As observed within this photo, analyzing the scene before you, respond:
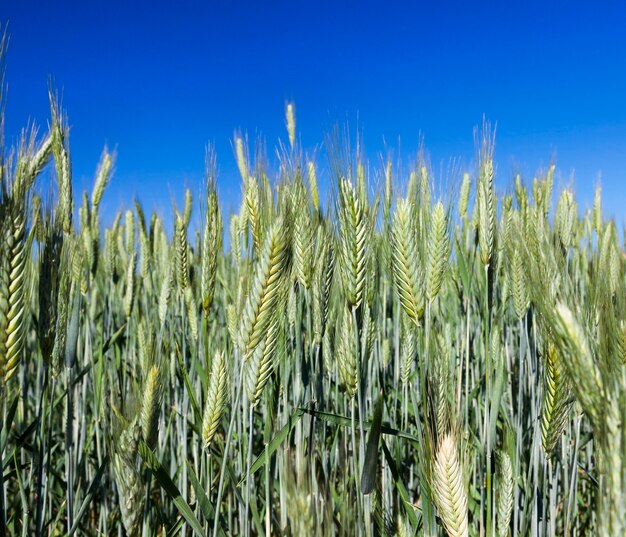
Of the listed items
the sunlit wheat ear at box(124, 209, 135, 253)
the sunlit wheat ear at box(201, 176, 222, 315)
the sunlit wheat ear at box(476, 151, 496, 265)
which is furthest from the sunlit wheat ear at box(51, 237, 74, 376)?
the sunlit wheat ear at box(124, 209, 135, 253)

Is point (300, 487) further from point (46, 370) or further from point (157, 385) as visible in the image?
point (46, 370)

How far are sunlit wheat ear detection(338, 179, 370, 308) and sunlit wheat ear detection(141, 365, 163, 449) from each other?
18.7 inches

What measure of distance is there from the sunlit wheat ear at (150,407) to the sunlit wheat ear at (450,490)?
1.99ft

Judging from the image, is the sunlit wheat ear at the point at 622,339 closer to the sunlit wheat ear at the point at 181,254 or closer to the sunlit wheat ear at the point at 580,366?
the sunlit wheat ear at the point at 580,366

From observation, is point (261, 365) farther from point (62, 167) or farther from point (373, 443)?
point (62, 167)

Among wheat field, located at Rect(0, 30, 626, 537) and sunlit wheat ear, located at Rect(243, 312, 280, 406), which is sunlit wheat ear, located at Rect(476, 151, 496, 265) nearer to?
wheat field, located at Rect(0, 30, 626, 537)

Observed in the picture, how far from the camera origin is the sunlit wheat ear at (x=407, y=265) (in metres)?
1.20

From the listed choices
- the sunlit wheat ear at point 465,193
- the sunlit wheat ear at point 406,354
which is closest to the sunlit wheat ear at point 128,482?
the sunlit wheat ear at point 406,354

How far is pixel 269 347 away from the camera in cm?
108

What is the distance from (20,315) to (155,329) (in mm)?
1302

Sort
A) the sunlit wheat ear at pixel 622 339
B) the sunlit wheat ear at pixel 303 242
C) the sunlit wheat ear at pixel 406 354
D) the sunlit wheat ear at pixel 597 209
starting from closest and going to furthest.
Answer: the sunlit wheat ear at pixel 622 339, the sunlit wheat ear at pixel 303 242, the sunlit wheat ear at pixel 406 354, the sunlit wheat ear at pixel 597 209

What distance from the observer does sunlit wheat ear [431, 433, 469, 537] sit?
96 cm

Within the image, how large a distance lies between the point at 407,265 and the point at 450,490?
47 cm

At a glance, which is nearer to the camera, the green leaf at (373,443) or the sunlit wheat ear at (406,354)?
the green leaf at (373,443)
